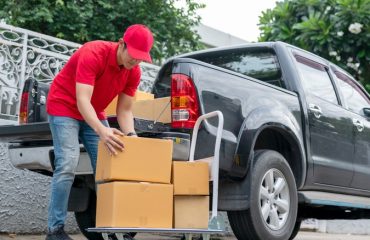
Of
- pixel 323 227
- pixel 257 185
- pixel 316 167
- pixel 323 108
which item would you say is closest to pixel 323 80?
pixel 323 108

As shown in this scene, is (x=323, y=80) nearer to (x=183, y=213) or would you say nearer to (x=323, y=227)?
(x=183, y=213)

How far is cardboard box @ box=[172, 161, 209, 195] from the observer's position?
4.02 metres

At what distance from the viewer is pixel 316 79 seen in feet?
19.6

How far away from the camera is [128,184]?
3.78 meters

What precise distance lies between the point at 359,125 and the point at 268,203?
1990 mm

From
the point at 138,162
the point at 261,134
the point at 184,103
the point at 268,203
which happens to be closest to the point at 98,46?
the point at 184,103

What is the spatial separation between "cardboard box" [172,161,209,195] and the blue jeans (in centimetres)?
75

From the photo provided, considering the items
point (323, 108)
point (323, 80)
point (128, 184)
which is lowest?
point (128, 184)

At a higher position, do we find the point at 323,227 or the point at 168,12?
the point at 168,12

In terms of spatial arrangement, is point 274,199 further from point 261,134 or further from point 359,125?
point 359,125

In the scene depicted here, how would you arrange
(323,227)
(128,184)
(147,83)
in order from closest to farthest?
(128,184)
(147,83)
(323,227)

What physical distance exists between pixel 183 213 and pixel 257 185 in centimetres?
78

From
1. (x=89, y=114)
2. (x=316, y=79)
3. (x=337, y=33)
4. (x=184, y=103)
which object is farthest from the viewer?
(x=337, y=33)

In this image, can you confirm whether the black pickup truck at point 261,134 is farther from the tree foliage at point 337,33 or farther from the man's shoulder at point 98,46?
the tree foliage at point 337,33
